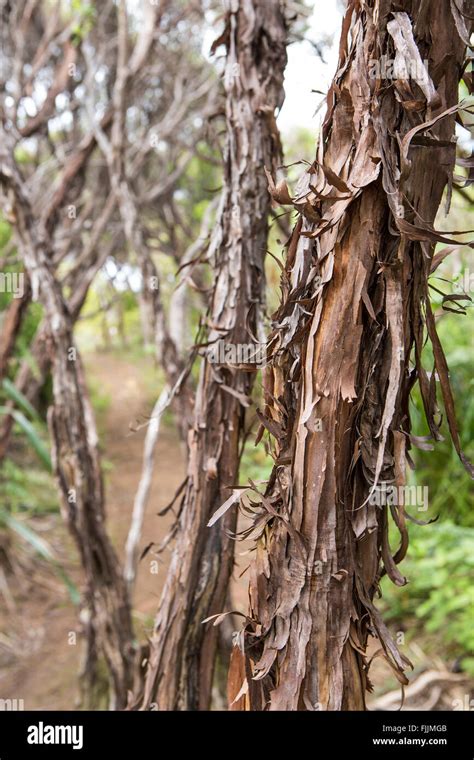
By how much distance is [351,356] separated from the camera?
0.55 meters

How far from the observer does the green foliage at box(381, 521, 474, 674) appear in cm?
185

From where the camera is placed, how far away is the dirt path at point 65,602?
2.12 m

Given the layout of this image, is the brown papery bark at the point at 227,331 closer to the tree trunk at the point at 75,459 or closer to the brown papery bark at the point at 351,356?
the brown papery bark at the point at 351,356

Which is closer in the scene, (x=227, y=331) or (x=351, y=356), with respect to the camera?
(x=351, y=356)

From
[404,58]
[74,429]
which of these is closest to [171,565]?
[74,429]

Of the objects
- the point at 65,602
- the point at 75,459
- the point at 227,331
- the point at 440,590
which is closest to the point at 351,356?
the point at 227,331

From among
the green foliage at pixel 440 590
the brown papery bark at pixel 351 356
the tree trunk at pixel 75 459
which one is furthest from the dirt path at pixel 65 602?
the green foliage at pixel 440 590

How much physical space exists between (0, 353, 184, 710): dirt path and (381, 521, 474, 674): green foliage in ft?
2.67

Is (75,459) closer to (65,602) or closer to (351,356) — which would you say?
(351,356)

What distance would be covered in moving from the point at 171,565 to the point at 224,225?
511 mm

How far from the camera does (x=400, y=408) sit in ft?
1.90

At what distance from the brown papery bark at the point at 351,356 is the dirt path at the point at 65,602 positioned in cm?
59

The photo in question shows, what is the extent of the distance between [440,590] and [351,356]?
1693 millimetres
